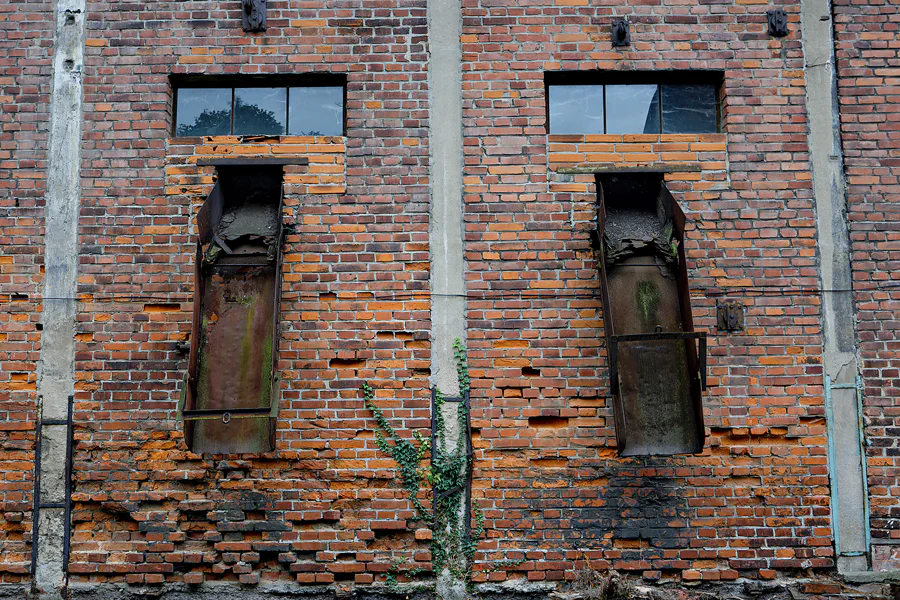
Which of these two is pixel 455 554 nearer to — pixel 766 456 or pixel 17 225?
pixel 766 456

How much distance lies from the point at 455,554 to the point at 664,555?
1.39 meters

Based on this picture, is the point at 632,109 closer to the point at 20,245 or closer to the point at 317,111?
the point at 317,111

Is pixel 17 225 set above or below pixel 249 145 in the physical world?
below

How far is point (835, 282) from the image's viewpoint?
18.4 ft

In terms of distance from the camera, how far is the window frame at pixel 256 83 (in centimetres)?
585

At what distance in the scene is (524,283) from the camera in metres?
5.59

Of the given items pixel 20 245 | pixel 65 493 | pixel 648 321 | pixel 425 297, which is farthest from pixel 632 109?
pixel 65 493

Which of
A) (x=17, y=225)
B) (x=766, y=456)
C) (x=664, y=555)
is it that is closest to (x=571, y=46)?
(x=766, y=456)

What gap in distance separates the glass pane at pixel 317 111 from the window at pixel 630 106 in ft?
5.10

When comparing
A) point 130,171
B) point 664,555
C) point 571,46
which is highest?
point 571,46

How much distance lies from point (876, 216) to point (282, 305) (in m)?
4.22

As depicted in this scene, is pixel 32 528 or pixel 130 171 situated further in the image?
pixel 130 171

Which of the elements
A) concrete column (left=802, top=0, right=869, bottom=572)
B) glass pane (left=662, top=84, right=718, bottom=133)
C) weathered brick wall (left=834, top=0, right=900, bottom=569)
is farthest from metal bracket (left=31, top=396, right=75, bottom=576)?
weathered brick wall (left=834, top=0, right=900, bottom=569)

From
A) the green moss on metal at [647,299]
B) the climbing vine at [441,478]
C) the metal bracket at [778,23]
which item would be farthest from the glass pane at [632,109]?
the climbing vine at [441,478]
